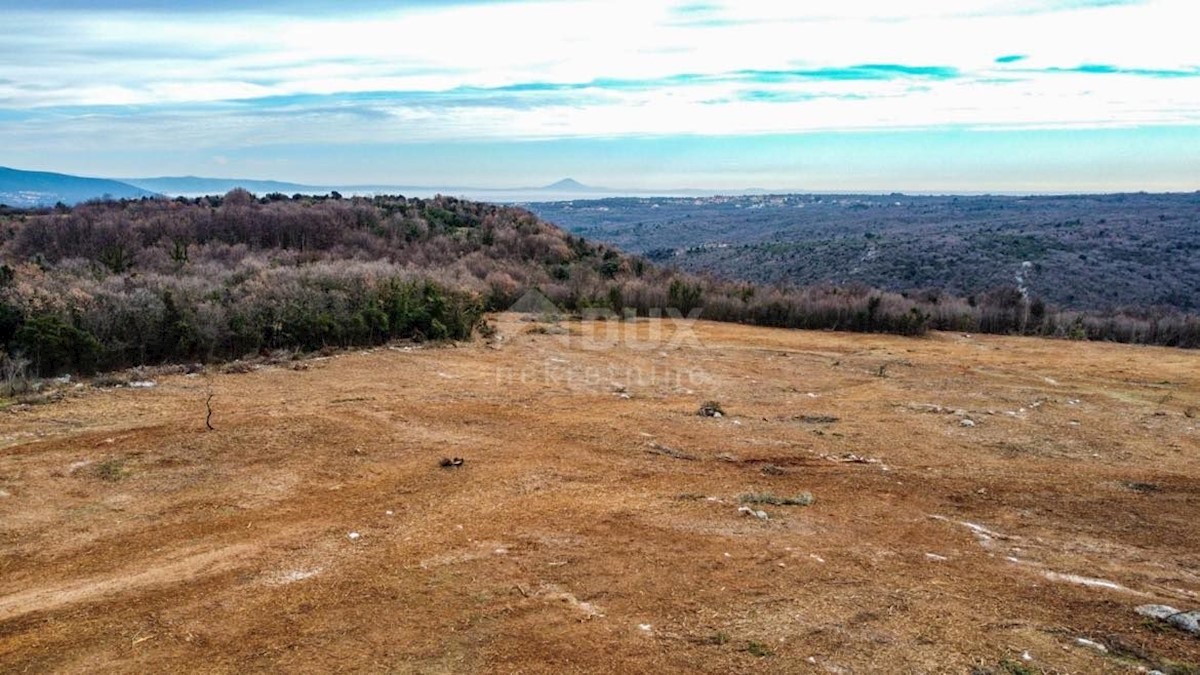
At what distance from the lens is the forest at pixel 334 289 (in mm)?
12836

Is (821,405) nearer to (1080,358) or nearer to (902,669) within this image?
(902,669)

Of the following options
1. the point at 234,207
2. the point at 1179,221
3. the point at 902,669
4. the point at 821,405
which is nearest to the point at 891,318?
the point at 821,405

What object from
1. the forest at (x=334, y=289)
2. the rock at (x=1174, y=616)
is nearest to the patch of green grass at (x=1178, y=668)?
the rock at (x=1174, y=616)

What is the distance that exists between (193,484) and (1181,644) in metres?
7.92

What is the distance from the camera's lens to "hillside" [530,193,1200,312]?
42062 mm

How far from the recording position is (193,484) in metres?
7.12

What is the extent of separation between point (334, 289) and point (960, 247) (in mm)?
45362

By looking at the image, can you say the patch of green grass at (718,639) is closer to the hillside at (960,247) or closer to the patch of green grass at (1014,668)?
the patch of green grass at (1014,668)

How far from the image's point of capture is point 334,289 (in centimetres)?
1623

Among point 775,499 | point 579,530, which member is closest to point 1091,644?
point 775,499

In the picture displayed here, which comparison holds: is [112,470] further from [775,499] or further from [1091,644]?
[1091,644]

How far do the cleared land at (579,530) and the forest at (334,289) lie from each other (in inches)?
79.2

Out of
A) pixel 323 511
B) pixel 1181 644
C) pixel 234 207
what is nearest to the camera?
pixel 1181 644

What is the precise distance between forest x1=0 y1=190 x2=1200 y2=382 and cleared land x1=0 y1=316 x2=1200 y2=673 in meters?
2.01
